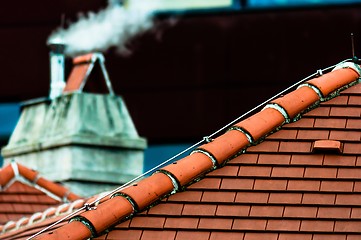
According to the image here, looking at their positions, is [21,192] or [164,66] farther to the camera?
[164,66]

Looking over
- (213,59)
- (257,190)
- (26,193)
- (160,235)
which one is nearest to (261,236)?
(257,190)

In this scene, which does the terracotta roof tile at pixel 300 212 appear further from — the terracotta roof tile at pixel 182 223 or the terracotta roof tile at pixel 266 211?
the terracotta roof tile at pixel 182 223

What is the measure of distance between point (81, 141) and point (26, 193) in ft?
6.51

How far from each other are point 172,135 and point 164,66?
1398 millimetres

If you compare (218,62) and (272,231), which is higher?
(272,231)

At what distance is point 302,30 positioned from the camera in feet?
97.2

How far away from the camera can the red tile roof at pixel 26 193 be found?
770 inches

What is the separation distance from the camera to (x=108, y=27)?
100 ft

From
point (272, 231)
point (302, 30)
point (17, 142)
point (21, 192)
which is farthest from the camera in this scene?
point (302, 30)

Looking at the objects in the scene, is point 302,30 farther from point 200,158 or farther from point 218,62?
point 200,158

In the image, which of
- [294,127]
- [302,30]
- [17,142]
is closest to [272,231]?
[294,127]

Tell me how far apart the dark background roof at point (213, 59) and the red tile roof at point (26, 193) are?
9.92m

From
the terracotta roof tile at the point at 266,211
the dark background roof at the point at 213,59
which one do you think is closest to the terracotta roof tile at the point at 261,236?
the terracotta roof tile at the point at 266,211

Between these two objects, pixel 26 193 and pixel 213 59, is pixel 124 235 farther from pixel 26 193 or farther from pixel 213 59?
pixel 213 59
